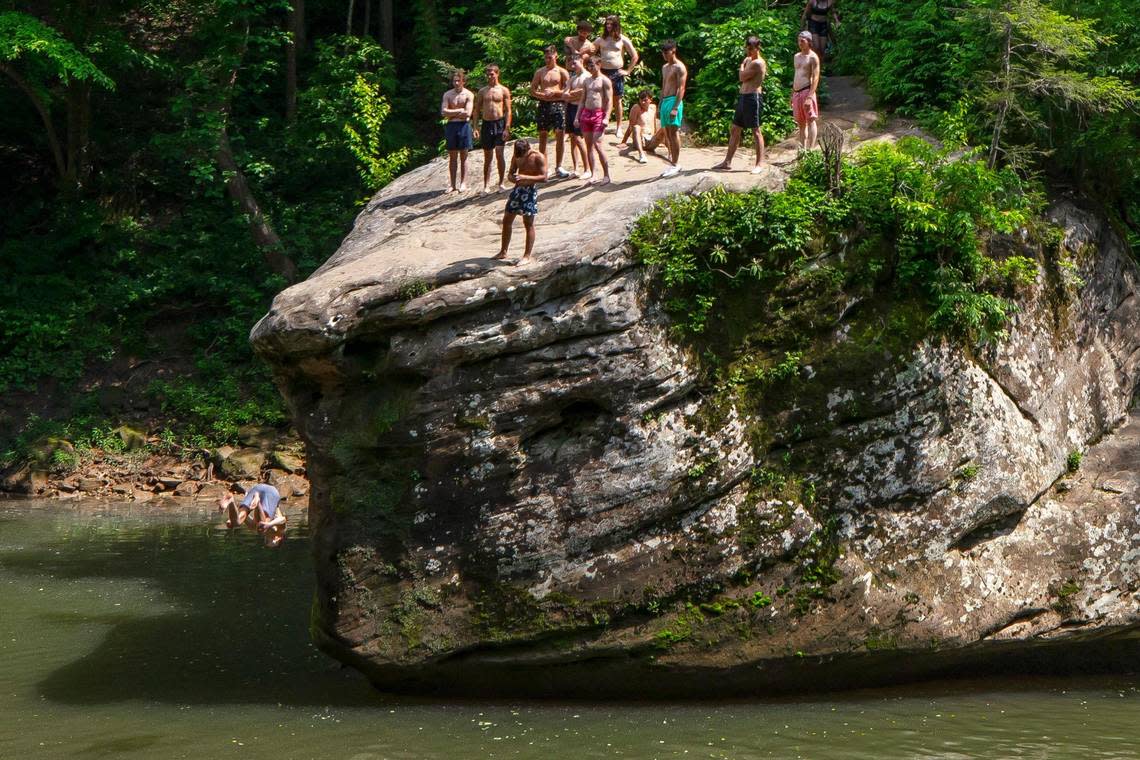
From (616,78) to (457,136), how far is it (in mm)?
2363

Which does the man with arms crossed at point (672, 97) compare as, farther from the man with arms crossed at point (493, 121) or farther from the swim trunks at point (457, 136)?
the swim trunks at point (457, 136)

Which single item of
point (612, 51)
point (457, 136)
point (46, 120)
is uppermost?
point (612, 51)

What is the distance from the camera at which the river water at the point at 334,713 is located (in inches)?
406

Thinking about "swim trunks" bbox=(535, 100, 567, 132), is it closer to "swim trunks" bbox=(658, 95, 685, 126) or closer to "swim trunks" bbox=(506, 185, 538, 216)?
"swim trunks" bbox=(658, 95, 685, 126)

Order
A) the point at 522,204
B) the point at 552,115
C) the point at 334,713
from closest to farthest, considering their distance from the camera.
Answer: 1. the point at 334,713
2. the point at 522,204
3. the point at 552,115

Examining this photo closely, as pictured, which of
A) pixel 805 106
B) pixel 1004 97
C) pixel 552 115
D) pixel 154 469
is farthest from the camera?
pixel 154 469

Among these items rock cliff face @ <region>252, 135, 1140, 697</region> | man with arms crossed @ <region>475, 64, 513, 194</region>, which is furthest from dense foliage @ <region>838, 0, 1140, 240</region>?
man with arms crossed @ <region>475, 64, 513, 194</region>

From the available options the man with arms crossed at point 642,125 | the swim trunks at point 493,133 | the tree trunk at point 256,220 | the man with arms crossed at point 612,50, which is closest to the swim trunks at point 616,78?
the man with arms crossed at point 612,50

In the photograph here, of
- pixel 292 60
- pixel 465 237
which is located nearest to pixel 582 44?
pixel 465 237

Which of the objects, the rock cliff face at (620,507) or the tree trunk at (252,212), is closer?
the rock cliff face at (620,507)

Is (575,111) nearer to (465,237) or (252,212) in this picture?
(465,237)

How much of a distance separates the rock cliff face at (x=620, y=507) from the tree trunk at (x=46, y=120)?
15859 millimetres

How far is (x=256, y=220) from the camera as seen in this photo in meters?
25.9

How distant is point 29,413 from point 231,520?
11.1 metres
